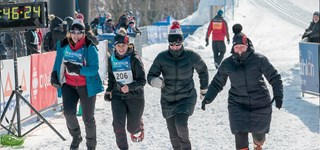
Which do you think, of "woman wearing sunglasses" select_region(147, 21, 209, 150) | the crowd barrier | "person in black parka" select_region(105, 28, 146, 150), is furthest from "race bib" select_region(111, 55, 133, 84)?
the crowd barrier

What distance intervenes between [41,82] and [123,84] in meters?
3.96

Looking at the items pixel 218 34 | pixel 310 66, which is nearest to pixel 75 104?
pixel 310 66

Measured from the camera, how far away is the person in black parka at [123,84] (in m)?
8.60

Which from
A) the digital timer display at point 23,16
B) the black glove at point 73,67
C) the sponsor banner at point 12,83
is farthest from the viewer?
the sponsor banner at point 12,83

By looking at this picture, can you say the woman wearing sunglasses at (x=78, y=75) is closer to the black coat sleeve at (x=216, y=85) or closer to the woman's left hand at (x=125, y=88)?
the woman's left hand at (x=125, y=88)

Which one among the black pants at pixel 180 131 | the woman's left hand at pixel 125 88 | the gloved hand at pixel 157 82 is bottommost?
the black pants at pixel 180 131

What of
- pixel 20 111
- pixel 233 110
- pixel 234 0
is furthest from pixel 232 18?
pixel 233 110

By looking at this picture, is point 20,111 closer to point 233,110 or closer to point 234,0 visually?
point 233,110

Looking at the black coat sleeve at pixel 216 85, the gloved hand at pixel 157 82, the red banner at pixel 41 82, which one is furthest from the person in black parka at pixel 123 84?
the red banner at pixel 41 82

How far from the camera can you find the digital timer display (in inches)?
390

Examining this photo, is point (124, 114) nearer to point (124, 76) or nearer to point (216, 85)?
point (124, 76)

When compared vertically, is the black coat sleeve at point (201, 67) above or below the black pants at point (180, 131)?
above

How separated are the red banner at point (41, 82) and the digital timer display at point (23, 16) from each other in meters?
1.74

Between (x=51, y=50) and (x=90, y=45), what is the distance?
16.8 ft
